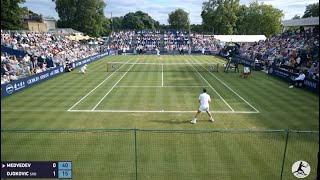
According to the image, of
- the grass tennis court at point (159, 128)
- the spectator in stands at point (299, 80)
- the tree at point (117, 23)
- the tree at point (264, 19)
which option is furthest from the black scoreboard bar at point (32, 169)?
the tree at point (117, 23)

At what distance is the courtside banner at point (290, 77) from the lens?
79.6ft

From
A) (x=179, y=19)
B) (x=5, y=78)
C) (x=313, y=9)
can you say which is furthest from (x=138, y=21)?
(x=5, y=78)

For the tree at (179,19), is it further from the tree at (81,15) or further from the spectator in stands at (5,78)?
the spectator in stands at (5,78)

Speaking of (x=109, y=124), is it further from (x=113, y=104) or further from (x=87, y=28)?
(x=87, y=28)

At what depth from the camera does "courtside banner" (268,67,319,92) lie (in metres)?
24.2

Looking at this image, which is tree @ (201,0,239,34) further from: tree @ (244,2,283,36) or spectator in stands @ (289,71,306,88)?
spectator in stands @ (289,71,306,88)

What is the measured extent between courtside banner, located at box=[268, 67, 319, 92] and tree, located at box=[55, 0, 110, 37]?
65611mm

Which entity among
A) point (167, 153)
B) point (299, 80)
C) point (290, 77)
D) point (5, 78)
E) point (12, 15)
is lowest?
point (167, 153)

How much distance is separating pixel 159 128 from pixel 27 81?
16027 millimetres

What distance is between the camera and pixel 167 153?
40.4 feet

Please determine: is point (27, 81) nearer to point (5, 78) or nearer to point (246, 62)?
point (5, 78)

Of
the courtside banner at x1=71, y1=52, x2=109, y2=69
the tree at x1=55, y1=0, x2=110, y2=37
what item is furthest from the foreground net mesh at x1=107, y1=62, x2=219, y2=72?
the tree at x1=55, y1=0, x2=110, y2=37

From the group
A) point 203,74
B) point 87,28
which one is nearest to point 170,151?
point 203,74

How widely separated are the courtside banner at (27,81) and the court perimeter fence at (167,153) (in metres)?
10.0
